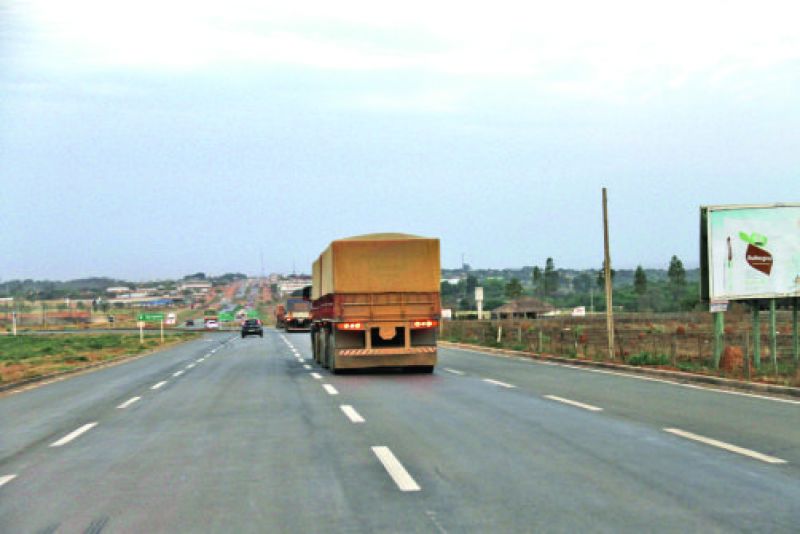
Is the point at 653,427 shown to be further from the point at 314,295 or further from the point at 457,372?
the point at 314,295

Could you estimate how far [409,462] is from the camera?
8.75 m

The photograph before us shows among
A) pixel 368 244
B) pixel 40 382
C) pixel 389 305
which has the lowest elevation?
pixel 40 382

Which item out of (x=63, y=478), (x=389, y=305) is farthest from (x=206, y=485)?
→ (x=389, y=305)

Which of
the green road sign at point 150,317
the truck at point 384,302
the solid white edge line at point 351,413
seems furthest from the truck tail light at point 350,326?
the green road sign at point 150,317

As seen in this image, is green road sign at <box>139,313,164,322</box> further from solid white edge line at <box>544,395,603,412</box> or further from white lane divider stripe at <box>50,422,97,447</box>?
solid white edge line at <box>544,395,603,412</box>

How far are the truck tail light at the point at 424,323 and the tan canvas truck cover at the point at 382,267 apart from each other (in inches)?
30.5

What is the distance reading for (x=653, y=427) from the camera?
11156mm

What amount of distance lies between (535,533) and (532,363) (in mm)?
20832

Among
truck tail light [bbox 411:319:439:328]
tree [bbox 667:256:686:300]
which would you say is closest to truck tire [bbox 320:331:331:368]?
truck tail light [bbox 411:319:439:328]

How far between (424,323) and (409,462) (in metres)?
12.9

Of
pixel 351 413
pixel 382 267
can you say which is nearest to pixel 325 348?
pixel 382 267

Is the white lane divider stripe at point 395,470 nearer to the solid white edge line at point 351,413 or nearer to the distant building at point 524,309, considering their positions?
the solid white edge line at point 351,413

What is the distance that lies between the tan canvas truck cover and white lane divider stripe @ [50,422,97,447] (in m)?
9.36

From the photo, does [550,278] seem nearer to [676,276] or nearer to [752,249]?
[676,276]
